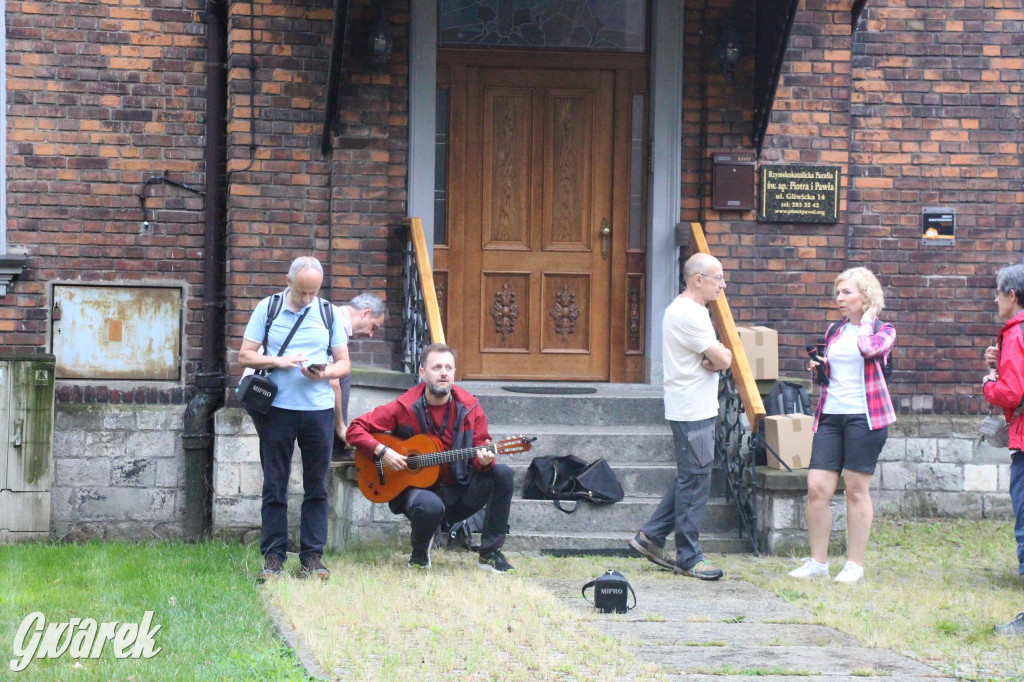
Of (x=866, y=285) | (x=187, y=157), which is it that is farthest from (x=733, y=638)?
(x=187, y=157)

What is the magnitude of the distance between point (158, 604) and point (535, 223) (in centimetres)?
430

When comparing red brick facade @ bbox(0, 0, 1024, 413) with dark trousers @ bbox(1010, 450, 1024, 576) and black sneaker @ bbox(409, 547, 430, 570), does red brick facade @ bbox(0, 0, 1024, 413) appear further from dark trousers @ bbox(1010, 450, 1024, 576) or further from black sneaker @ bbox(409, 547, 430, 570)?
dark trousers @ bbox(1010, 450, 1024, 576)

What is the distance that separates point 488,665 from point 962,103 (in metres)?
6.36

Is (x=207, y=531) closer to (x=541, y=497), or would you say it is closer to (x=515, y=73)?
(x=541, y=497)

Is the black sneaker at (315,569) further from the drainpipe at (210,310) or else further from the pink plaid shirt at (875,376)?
the pink plaid shirt at (875,376)

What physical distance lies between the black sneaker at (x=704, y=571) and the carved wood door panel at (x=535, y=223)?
2.67 meters

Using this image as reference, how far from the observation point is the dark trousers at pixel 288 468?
6688mm

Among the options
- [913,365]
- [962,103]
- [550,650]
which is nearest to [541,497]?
[550,650]

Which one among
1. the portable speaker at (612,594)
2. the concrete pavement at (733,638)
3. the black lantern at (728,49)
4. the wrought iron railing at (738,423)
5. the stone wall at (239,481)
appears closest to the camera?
the concrete pavement at (733,638)

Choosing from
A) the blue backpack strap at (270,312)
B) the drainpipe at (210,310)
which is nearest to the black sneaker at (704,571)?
the blue backpack strap at (270,312)

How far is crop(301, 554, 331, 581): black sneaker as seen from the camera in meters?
6.55

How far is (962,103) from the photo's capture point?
31.1ft

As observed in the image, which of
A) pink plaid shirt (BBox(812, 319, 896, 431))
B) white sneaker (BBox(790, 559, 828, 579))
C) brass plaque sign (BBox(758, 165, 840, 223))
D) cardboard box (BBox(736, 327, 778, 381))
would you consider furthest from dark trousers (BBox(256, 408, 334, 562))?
brass plaque sign (BBox(758, 165, 840, 223))

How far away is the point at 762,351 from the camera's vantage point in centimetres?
841
